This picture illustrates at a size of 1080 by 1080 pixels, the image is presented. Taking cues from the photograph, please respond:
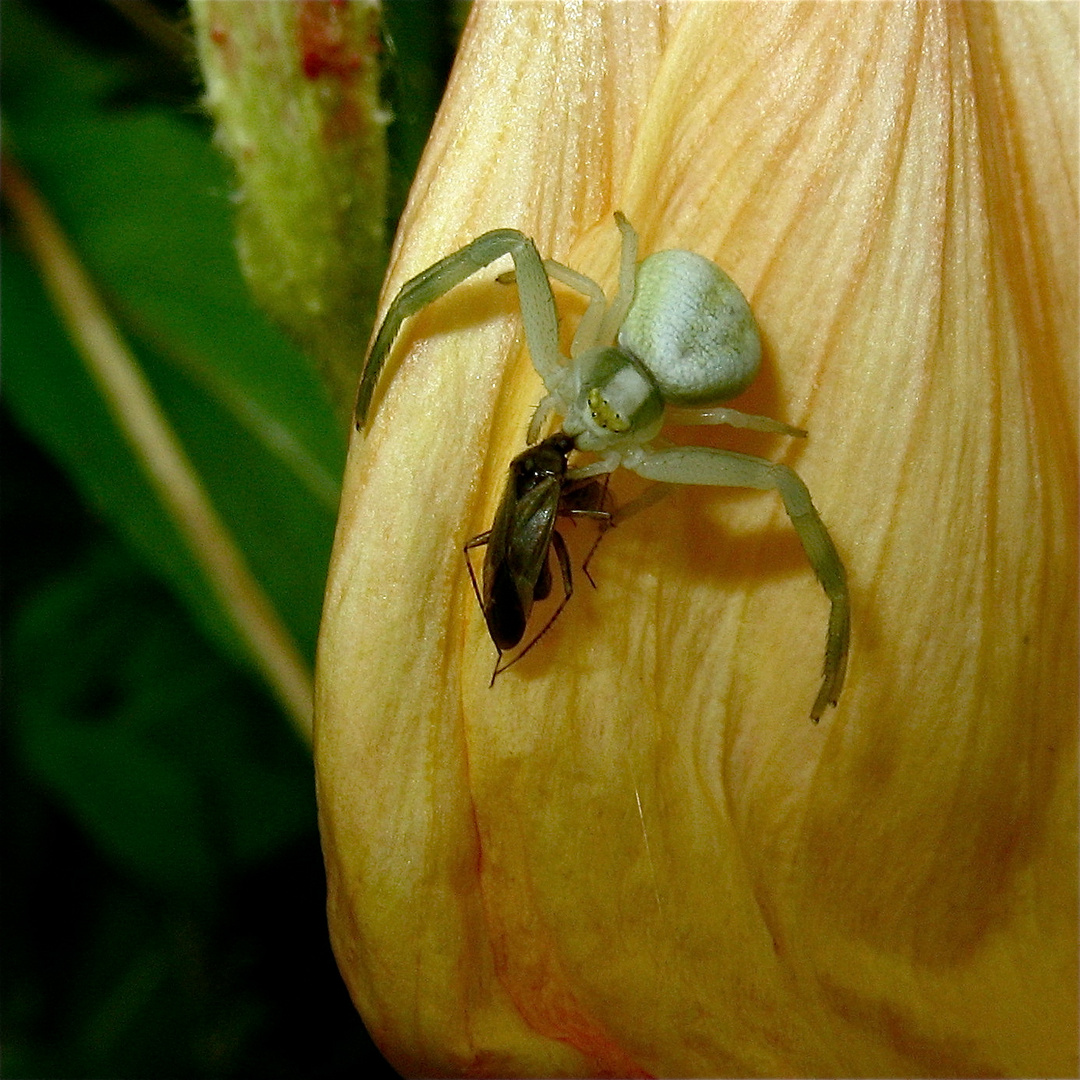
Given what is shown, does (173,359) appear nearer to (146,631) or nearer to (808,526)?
(146,631)

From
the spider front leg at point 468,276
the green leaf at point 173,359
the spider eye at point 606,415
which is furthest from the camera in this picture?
the green leaf at point 173,359

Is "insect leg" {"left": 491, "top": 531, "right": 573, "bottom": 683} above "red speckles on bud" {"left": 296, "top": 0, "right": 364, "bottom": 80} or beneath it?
beneath

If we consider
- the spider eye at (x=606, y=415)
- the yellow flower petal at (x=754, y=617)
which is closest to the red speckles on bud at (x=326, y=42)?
the yellow flower petal at (x=754, y=617)

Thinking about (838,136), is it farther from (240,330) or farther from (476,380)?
(240,330)

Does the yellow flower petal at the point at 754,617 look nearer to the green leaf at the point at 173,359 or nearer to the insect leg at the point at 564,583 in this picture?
the insect leg at the point at 564,583

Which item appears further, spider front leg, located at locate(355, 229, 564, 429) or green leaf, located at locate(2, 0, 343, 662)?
green leaf, located at locate(2, 0, 343, 662)

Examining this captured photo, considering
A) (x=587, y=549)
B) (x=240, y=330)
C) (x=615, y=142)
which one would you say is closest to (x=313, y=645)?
(x=240, y=330)

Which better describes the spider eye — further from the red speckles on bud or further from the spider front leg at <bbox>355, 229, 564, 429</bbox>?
the red speckles on bud

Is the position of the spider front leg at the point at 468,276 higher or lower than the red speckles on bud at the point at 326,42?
lower

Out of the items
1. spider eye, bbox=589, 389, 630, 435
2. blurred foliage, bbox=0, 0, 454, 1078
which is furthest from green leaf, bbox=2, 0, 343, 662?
spider eye, bbox=589, 389, 630, 435
